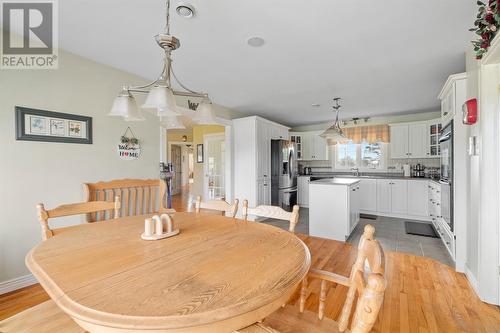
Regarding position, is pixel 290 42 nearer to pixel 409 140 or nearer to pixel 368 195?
pixel 368 195

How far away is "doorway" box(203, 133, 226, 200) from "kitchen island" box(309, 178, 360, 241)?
9.08 feet

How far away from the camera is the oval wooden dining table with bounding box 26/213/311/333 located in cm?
66

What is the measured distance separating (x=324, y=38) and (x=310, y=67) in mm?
663

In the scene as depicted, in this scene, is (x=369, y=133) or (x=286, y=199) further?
(x=369, y=133)

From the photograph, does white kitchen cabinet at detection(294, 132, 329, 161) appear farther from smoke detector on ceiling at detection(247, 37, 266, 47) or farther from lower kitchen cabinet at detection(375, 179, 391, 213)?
smoke detector on ceiling at detection(247, 37, 266, 47)

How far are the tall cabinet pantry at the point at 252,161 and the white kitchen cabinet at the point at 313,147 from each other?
193 centimetres

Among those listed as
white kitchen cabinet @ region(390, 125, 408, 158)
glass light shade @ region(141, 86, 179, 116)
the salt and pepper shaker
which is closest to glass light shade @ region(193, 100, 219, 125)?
glass light shade @ region(141, 86, 179, 116)

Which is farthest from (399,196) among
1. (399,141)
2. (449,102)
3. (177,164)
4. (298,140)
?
(177,164)

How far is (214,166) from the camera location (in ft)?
19.9

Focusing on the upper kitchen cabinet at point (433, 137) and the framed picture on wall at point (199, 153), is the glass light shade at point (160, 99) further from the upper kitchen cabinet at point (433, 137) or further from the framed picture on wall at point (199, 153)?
the upper kitchen cabinet at point (433, 137)

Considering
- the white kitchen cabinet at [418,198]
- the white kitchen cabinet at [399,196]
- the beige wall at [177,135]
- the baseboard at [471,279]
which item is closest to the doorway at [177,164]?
the beige wall at [177,135]

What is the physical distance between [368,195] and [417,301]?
11.9ft

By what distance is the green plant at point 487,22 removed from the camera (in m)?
1.48

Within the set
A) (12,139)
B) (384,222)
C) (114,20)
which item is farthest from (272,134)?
(12,139)
